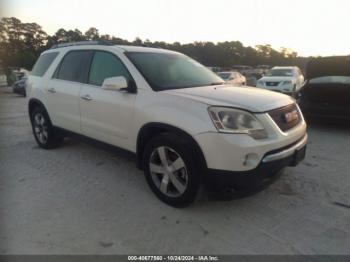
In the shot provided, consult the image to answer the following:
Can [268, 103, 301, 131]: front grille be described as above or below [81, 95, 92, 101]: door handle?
below

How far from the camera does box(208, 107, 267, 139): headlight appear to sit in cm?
294

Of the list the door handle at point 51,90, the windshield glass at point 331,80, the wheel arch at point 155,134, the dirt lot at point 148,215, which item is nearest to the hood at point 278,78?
the windshield glass at point 331,80

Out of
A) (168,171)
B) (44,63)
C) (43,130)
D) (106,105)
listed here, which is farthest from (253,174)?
(44,63)

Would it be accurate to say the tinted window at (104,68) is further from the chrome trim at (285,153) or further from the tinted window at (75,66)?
the chrome trim at (285,153)

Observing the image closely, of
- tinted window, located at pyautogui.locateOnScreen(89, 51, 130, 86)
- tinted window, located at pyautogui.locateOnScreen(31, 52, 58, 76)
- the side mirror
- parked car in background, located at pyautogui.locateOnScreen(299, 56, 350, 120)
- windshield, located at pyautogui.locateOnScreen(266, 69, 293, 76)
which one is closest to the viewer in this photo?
the side mirror

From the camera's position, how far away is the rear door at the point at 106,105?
12.4 ft

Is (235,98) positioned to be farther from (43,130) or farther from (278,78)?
(278,78)

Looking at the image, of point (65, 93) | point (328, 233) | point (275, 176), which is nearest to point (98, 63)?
point (65, 93)

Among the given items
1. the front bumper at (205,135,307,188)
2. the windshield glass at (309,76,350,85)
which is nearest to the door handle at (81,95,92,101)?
the front bumper at (205,135,307,188)

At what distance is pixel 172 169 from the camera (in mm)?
3318

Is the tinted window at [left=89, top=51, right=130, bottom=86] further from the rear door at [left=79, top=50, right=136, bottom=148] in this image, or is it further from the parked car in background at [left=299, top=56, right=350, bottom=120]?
the parked car in background at [left=299, top=56, right=350, bottom=120]

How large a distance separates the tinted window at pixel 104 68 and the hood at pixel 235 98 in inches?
34.3

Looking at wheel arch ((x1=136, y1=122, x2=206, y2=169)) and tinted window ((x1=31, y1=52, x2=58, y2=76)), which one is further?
tinted window ((x1=31, y1=52, x2=58, y2=76))

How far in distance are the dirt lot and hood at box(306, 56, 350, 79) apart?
3.21 meters
